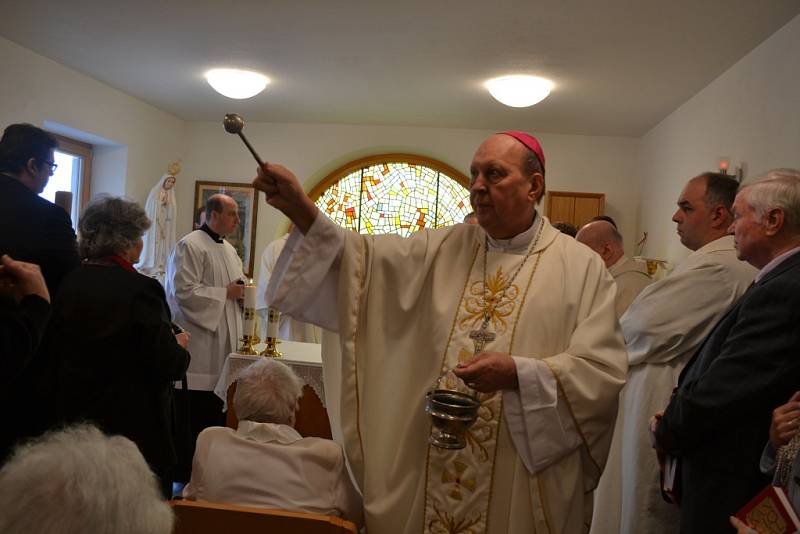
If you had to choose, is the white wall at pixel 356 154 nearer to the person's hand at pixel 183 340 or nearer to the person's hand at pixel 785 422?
the person's hand at pixel 183 340

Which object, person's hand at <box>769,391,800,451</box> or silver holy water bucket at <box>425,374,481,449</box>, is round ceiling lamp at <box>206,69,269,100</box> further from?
person's hand at <box>769,391,800,451</box>

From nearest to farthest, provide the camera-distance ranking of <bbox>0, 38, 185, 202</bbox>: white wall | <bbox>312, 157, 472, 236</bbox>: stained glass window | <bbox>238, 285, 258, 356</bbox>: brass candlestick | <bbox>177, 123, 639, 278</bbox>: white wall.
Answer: <bbox>238, 285, 258, 356</bbox>: brass candlestick, <bbox>0, 38, 185, 202</bbox>: white wall, <bbox>177, 123, 639, 278</bbox>: white wall, <bbox>312, 157, 472, 236</bbox>: stained glass window

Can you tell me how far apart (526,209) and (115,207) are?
5.57 ft

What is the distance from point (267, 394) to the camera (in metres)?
2.55

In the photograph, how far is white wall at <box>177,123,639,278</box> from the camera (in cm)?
903

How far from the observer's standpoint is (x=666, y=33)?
518 cm

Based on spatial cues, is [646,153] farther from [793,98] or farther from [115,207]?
[115,207]

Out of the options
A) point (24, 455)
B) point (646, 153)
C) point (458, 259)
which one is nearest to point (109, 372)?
point (458, 259)

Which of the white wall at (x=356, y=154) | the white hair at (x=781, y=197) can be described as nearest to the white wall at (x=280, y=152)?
the white wall at (x=356, y=154)

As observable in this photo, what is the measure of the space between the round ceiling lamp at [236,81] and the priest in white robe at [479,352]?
192 inches

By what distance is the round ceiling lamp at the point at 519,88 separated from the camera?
649 centimetres

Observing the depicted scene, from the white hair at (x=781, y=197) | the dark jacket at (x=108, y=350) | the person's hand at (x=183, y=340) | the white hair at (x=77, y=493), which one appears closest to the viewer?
the white hair at (x=77, y=493)

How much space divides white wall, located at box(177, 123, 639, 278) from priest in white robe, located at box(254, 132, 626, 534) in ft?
22.5

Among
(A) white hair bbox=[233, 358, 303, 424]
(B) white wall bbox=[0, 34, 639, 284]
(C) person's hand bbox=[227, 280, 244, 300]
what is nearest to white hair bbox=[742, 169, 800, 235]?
(A) white hair bbox=[233, 358, 303, 424]
